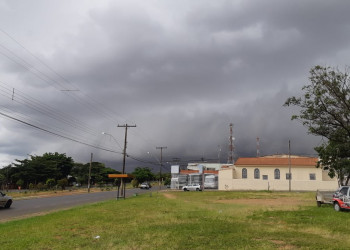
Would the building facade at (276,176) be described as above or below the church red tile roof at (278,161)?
below

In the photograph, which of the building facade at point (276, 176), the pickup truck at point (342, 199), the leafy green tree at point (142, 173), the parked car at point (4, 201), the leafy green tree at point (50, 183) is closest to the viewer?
the pickup truck at point (342, 199)

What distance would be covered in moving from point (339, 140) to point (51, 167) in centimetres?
6849

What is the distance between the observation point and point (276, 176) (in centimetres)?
6744

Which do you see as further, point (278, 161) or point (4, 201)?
point (278, 161)

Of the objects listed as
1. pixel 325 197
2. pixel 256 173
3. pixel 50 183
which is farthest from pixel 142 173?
pixel 325 197

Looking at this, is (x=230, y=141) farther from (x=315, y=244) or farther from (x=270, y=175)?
→ (x=315, y=244)

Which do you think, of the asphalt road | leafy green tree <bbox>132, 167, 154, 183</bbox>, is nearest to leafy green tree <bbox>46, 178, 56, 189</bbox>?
the asphalt road

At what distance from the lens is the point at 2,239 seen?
1162cm

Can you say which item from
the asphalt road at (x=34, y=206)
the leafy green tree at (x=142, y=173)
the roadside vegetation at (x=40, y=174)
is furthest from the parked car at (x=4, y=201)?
the leafy green tree at (x=142, y=173)

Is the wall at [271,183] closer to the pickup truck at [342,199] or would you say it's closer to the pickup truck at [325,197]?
the pickup truck at [325,197]

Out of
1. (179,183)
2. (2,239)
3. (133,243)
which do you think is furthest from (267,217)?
(179,183)

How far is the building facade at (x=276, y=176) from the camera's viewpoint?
212ft

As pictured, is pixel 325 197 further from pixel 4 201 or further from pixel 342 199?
pixel 4 201

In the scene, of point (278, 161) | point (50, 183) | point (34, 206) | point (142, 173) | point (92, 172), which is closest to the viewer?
point (34, 206)
